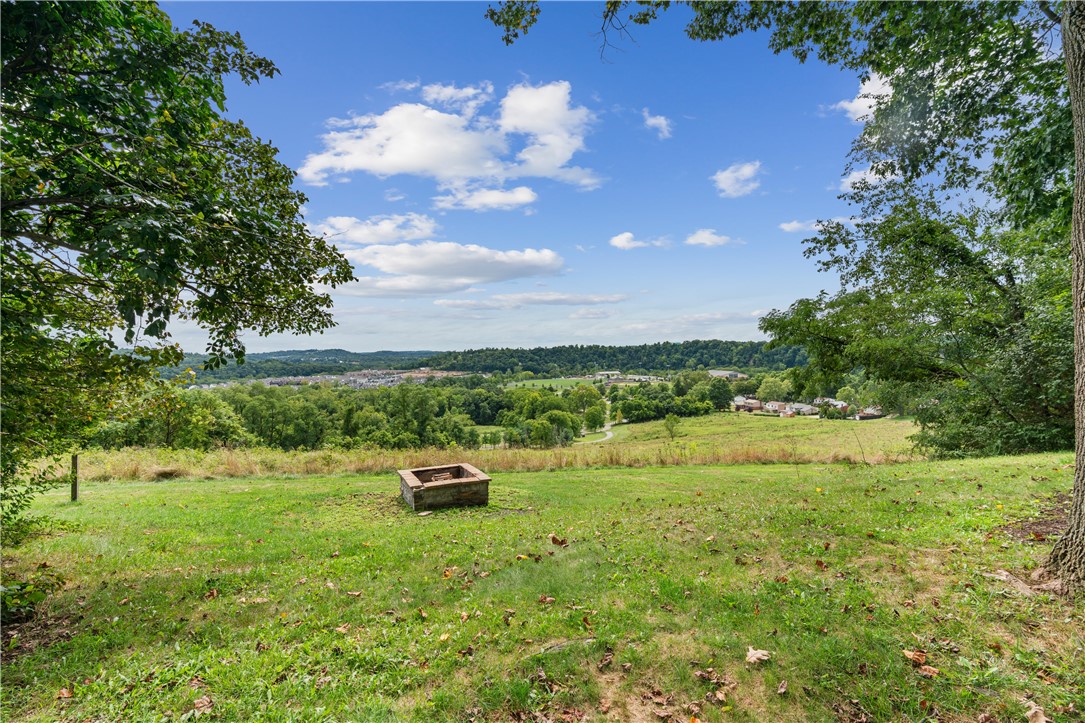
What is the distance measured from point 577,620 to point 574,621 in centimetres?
3

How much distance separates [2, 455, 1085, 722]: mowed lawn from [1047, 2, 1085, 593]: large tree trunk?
327 millimetres

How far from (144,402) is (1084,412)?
355 inches

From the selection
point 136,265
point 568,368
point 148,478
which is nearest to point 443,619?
point 136,265

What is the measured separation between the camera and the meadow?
9.53ft

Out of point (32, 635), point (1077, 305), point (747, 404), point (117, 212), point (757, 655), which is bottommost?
point (747, 404)

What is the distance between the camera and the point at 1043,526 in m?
4.88

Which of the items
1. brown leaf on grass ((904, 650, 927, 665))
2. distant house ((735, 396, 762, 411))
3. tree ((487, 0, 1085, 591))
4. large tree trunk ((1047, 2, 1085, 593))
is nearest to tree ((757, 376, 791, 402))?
distant house ((735, 396, 762, 411))

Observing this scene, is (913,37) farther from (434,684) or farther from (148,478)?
(148,478)

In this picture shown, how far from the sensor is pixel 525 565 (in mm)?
5348

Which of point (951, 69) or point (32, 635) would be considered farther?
point (951, 69)

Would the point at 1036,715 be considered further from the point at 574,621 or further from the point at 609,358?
the point at 609,358

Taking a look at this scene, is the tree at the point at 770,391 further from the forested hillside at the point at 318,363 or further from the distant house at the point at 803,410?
the forested hillside at the point at 318,363

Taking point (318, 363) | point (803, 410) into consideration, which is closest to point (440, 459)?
point (803, 410)

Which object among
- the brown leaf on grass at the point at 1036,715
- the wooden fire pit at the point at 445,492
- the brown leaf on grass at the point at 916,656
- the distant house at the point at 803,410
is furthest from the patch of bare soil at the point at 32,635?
the distant house at the point at 803,410
